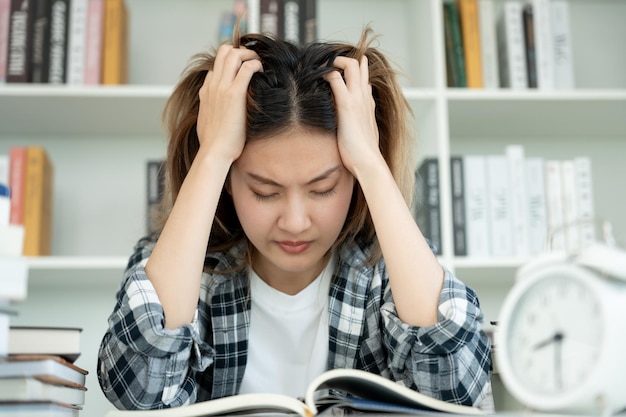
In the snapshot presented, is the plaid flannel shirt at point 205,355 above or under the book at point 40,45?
under

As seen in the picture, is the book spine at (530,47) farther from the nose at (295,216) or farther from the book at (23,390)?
the book at (23,390)

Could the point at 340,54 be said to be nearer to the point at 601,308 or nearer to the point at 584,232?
the point at 601,308

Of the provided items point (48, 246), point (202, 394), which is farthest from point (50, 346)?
point (48, 246)

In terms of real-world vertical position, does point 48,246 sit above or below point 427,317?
above

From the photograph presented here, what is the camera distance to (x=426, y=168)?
1987 mm

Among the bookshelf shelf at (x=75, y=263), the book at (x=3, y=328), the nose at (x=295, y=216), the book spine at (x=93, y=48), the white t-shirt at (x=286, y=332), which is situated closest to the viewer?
the book at (x=3, y=328)

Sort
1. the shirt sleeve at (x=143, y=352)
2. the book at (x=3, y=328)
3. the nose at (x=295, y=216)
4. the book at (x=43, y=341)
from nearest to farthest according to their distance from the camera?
the book at (x=3, y=328)
the book at (x=43, y=341)
the shirt sleeve at (x=143, y=352)
the nose at (x=295, y=216)

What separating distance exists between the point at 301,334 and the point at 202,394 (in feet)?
0.58

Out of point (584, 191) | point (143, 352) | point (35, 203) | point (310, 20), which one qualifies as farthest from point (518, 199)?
point (143, 352)

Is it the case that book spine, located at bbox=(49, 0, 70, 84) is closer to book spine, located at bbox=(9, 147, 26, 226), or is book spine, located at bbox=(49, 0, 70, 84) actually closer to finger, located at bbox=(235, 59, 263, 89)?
book spine, located at bbox=(9, 147, 26, 226)

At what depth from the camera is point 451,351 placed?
3.24ft

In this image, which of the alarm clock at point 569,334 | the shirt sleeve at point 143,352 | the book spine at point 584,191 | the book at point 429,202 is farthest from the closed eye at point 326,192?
the book spine at point 584,191

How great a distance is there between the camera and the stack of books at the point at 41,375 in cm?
70

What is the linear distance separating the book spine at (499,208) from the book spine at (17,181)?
1.10m
